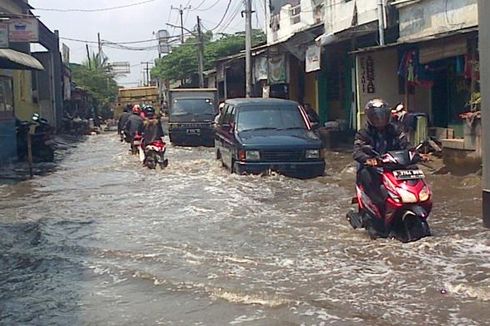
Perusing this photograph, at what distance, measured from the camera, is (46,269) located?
24.6 ft

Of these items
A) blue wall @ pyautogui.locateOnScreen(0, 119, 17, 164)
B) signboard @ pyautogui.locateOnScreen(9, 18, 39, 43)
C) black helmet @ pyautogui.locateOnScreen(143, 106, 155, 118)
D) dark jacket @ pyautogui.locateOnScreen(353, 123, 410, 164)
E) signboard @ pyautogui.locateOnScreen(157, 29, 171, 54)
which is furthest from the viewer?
signboard @ pyautogui.locateOnScreen(157, 29, 171, 54)

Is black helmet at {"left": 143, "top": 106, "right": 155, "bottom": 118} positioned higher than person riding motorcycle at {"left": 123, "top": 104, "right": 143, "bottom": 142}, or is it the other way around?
black helmet at {"left": 143, "top": 106, "right": 155, "bottom": 118}

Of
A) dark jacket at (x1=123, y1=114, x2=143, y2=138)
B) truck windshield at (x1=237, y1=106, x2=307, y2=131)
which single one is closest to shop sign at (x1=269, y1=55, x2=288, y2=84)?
dark jacket at (x1=123, y1=114, x2=143, y2=138)

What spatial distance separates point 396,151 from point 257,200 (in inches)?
164

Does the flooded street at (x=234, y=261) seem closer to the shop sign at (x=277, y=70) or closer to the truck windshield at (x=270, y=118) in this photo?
the truck windshield at (x=270, y=118)

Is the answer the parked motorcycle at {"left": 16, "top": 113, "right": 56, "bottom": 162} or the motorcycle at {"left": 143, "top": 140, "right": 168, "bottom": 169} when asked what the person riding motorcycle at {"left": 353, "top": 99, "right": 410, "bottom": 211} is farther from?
the parked motorcycle at {"left": 16, "top": 113, "right": 56, "bottom": 162}

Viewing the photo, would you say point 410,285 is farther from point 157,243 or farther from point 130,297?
point 157,243

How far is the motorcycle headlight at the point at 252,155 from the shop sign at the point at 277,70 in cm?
1351

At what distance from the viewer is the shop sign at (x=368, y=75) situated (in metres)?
19.1

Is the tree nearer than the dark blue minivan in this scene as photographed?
No

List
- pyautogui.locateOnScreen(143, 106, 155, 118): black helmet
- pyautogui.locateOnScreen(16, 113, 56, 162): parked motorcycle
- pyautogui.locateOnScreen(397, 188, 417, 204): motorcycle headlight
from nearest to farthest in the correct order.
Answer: pyautogui.locateOnScreen(397, 188, 417, 204): motorcycle headlight
pyautogui.locateOnScreen(143, 106, 155, 118): black helmet
pyautogui.locateOnScreen(16, 113, 56, 162): parked motorcycle

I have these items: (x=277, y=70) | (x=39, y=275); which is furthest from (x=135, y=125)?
(x=39, y=275)

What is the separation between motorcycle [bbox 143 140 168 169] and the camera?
17.8 metres

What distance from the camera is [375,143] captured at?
27.0 ft
